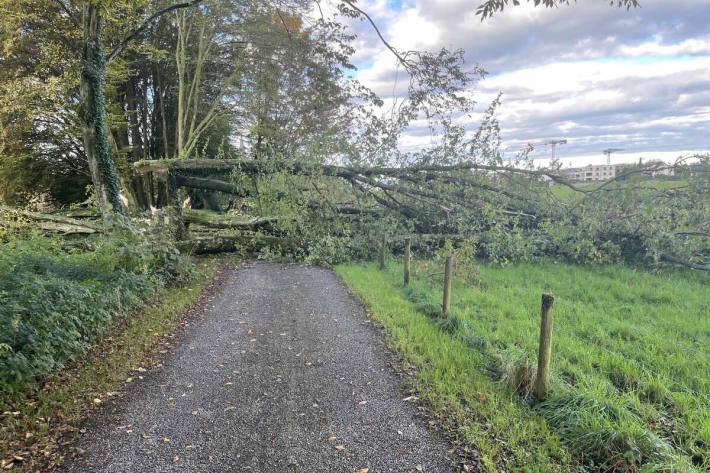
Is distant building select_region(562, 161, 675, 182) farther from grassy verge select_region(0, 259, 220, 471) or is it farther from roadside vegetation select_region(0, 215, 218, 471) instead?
grassy verge select_region(0, 259, 220, 471)

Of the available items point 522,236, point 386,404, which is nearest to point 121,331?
point 386,404

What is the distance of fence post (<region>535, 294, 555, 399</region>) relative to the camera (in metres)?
3.72

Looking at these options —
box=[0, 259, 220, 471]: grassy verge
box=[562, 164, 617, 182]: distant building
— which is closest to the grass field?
box=[0, 259, 220, 471]: grassy verge

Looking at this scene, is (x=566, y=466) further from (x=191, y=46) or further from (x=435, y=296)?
(x=191, y=46)

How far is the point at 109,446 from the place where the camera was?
10.4 feet

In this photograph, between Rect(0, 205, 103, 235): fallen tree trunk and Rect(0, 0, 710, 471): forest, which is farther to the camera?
Rect(0, 205, 103, 235): fallen tree trunk

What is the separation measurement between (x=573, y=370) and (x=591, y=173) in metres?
8.68

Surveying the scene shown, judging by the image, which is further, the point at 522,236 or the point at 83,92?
the point at 522,236

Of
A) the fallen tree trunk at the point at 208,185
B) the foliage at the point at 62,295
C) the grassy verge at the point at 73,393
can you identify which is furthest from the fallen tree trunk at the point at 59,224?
the grassy verge at the point at 73,393

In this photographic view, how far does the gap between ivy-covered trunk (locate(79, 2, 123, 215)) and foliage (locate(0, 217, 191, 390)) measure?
8.03 feet

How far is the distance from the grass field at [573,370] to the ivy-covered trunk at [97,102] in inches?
258

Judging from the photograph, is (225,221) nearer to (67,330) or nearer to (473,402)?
(67,330)

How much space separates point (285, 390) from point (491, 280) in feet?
19.3

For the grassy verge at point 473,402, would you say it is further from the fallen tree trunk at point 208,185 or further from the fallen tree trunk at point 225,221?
the fallen tree trunk at point 208,185
